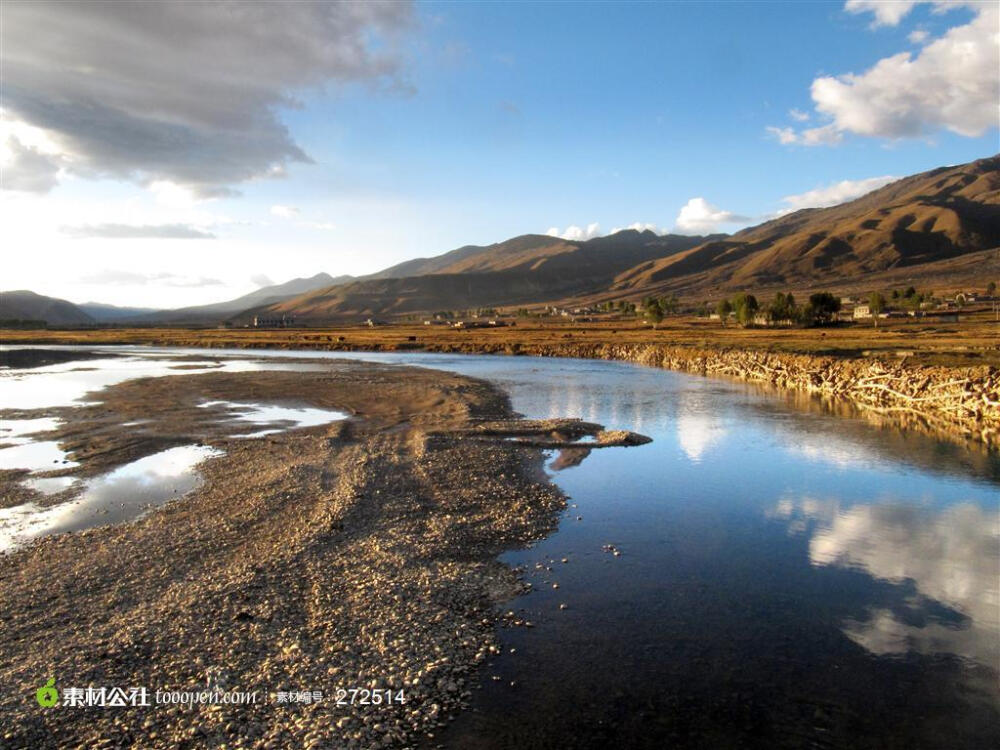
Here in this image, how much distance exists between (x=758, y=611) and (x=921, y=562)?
21.0ft

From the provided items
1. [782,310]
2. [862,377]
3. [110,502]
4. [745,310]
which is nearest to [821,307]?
[782,310]

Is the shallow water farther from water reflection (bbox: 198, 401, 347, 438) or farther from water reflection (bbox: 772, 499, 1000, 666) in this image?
water reflection (bbox: 198, 401, 347, 438)

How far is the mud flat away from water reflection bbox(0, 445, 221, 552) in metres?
0.93

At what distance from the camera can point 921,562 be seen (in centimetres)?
1803

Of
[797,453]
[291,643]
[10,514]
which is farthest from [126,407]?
[797,453]

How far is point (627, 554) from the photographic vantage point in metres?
18.6

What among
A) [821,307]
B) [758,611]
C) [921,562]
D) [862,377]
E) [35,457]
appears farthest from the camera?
[821,307]

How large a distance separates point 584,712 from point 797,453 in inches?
983

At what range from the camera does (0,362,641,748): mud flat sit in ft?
35.6

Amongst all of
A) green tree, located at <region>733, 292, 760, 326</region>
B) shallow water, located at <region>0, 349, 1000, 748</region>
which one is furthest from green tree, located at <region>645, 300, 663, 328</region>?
shallow water, located at <region>0, 349, 1000, 748</region>

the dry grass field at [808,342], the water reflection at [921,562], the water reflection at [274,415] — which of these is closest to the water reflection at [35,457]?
the water reflection at [274,415]

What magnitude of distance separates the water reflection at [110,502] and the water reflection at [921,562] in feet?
72.5

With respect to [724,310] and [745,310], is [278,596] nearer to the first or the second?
[745,310]

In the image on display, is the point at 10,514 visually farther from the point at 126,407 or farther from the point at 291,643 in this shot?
the point at 126,407
